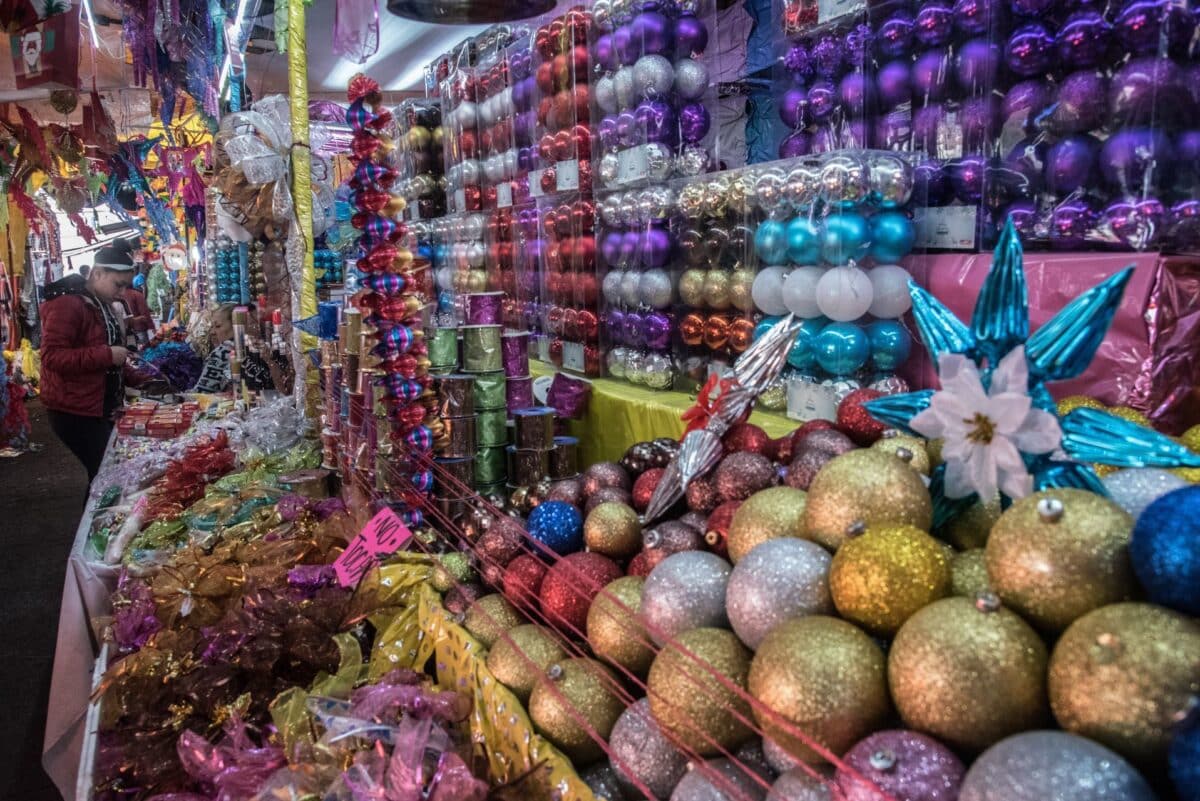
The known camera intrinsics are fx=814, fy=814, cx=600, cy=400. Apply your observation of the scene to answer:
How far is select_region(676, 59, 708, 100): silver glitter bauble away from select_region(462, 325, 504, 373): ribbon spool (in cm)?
135

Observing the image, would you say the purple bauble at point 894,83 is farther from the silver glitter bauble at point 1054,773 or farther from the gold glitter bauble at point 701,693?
the silver glitter bauble at point 1054,773

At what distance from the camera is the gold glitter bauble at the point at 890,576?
30.4 inches

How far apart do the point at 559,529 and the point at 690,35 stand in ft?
7.19

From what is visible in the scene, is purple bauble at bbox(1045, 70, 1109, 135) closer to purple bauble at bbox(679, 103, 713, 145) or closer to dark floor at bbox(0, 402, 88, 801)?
purple bauble at bbox(679, 103, 713, 145)

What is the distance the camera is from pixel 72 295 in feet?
15.0

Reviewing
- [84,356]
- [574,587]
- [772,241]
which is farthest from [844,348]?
[84,356]

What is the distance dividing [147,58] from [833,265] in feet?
16.7

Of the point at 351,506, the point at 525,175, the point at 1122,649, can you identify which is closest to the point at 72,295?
the point at 525,175

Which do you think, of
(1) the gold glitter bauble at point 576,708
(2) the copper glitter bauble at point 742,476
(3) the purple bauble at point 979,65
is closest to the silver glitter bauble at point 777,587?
(1) the gold glitter bauble at point 576,708

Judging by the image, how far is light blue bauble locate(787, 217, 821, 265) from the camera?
88.4 inches

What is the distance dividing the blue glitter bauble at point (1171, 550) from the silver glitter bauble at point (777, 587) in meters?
0.29

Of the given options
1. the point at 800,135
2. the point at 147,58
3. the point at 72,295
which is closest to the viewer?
the point at 800,135

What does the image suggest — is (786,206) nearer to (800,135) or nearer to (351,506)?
(800,135)

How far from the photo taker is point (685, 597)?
39.4 inches
